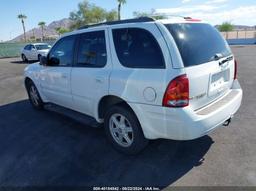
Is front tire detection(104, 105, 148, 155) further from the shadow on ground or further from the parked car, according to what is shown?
the parked car

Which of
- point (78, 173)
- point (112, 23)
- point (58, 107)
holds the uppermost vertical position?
point (112, 23)

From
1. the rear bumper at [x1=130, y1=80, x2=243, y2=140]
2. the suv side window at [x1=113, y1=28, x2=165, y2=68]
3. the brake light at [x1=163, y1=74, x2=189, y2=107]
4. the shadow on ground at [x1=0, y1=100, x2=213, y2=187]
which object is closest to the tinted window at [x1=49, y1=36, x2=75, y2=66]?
the suv side window at [x1=113, y1=28, x2=165, y2=68]

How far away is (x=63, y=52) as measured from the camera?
454 centimetres

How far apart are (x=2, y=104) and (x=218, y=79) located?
6.11 metres

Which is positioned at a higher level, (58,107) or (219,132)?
(58,107)

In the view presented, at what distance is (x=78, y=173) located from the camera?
124 inches

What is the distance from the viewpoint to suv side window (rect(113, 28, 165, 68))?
2881mm

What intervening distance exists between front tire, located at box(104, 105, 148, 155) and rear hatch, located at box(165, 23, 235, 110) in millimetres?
877

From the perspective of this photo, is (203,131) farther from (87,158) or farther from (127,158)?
(87,158)

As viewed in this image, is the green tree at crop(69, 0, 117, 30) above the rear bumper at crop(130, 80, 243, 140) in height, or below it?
above

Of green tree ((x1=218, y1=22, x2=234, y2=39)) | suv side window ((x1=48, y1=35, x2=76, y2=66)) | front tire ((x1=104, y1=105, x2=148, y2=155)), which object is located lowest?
front tire ((x1=104, y1=105, x2=148, y2=155))

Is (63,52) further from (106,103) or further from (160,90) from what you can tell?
(160,90)

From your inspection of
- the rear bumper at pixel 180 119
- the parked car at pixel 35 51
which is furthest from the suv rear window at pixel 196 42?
the parked car at pixel 35 51

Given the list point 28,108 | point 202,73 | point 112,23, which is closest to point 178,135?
point 202,73
